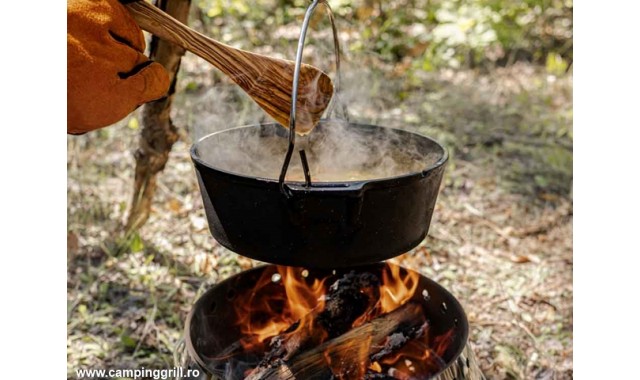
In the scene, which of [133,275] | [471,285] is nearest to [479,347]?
[471,285]

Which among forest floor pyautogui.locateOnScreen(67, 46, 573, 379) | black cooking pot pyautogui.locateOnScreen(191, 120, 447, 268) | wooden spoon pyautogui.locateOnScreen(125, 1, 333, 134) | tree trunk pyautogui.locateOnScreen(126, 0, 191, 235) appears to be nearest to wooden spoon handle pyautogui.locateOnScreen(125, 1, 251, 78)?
wooden spoon pyautogui.locateOnScreen(125, 1, 333, 134)

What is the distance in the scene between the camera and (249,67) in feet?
6.39

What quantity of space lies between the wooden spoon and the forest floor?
138 cm

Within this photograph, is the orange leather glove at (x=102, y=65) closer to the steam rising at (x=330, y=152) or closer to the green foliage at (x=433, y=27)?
the steam rising at (x=330, y=152)

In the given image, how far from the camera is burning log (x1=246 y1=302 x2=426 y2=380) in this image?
6.75ft

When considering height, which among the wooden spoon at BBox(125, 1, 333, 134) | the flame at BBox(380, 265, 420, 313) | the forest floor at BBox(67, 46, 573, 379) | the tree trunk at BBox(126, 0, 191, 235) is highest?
the wooden spoon at BBox(125, 1, 333, 134)

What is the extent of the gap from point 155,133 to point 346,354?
1.59 meters

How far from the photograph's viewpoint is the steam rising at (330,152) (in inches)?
87.4

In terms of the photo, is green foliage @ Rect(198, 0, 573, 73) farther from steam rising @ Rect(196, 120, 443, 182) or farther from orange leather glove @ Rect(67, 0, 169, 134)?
orange leather glove @ Rect(67, 0, 169, 134)

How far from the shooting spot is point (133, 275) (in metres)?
3.32

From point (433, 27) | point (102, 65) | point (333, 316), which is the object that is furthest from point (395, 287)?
point (433, 27)

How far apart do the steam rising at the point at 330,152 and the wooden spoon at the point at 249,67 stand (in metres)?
0.28

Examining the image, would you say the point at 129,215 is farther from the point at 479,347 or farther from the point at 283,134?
the point at 479,347

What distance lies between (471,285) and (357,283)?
4.17 ft
